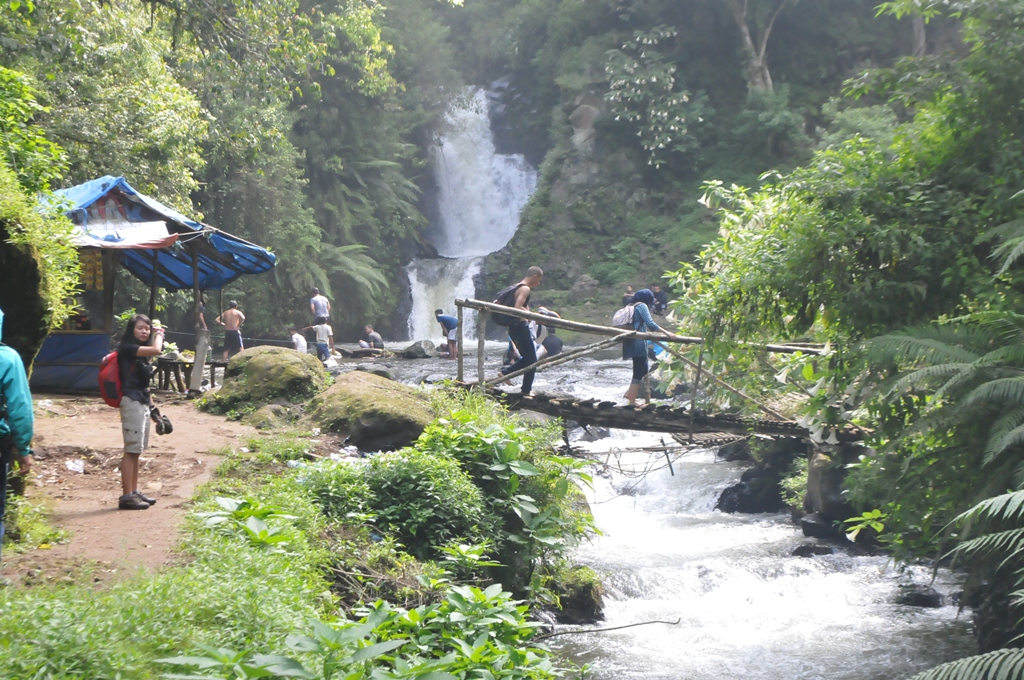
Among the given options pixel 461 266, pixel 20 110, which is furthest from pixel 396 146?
pixel 20 110

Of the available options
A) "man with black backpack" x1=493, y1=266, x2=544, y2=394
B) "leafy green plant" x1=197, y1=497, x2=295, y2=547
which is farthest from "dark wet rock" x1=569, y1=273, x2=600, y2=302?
"leafy green plant" x1=197, y1=497, x2=295, y2=547

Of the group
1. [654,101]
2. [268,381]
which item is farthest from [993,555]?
[654,101]

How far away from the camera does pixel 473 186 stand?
37.4m

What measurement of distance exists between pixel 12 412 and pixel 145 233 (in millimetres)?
7546

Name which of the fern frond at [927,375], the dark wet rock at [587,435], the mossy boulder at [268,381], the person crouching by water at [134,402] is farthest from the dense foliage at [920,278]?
the dark wet rock at [587,435]

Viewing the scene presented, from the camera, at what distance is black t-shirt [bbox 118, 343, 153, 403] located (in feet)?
21.3

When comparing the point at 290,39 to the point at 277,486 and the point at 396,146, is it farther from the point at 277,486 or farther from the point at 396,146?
the point at 396,146

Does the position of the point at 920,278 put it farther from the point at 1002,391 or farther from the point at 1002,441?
the point at 1002,441

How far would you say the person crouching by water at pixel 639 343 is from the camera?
11.5 meters

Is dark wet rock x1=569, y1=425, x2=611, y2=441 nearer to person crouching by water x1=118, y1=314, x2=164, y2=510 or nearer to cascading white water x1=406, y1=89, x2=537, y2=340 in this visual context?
person crouching by water x1=118, y1=314, x2=164, y2=510

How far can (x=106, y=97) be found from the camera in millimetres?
14070

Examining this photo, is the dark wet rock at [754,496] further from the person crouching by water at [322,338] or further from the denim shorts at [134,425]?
the person crouching by water at [322,338]

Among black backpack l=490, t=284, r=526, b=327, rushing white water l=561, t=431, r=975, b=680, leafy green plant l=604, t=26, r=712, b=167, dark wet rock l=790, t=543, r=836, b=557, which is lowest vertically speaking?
rushing white water l=561, t=431, r=975, b=680

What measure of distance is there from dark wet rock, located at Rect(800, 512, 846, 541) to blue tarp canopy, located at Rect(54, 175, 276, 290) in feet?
28.3
